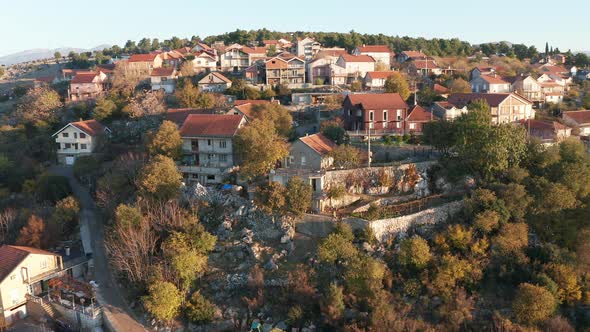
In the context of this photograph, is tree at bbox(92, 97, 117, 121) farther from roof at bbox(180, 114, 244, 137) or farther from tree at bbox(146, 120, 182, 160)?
tree at bbox(146, 120, 182, 160)

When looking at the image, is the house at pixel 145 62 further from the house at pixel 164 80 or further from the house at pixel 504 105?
the house at pixel 504 105

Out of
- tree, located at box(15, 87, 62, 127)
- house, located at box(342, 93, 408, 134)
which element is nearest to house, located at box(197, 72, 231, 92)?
tree, located at box(15, 87, 62, 127)

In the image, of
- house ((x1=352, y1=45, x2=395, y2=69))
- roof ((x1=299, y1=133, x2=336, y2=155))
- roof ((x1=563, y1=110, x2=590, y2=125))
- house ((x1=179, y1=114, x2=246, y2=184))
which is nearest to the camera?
roof ((x1=299, y1=133, x2=336, y2=155))

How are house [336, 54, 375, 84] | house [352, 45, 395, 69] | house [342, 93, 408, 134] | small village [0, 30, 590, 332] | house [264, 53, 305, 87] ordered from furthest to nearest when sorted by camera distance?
1. house [352, 45, 395, 69]
2. house [336, 54, 375, 84]
3. house [264, 53, 305, 87]
4. house [342, 93, 408, 134]
5. small village [0, 30, 590, 332]

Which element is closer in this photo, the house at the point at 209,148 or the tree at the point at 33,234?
the tree at the point at 33,234

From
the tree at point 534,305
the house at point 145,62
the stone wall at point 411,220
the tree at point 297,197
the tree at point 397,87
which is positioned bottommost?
the tree at point 534,305

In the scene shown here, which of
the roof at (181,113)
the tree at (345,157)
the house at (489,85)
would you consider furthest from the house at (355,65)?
the tree at (345,157)

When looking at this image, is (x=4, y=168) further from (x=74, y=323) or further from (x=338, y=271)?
(x=338, y=271)
